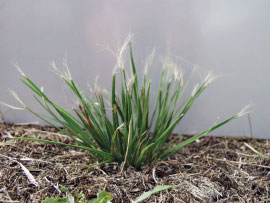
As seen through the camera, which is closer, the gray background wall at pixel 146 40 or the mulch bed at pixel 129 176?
the mulch bed at pixel 129 176

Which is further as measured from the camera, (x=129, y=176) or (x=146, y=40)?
(x=146, y=40)

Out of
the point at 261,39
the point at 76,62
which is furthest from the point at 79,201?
the point at 261,39

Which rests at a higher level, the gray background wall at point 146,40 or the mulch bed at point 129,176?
the gray background wall at point 146,40

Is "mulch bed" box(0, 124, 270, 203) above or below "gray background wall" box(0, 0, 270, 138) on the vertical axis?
below

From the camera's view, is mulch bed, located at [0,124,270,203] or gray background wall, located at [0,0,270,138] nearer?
mulch bed, located at [0,124,270,203]

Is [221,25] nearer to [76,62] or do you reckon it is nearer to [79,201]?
[76,62]
